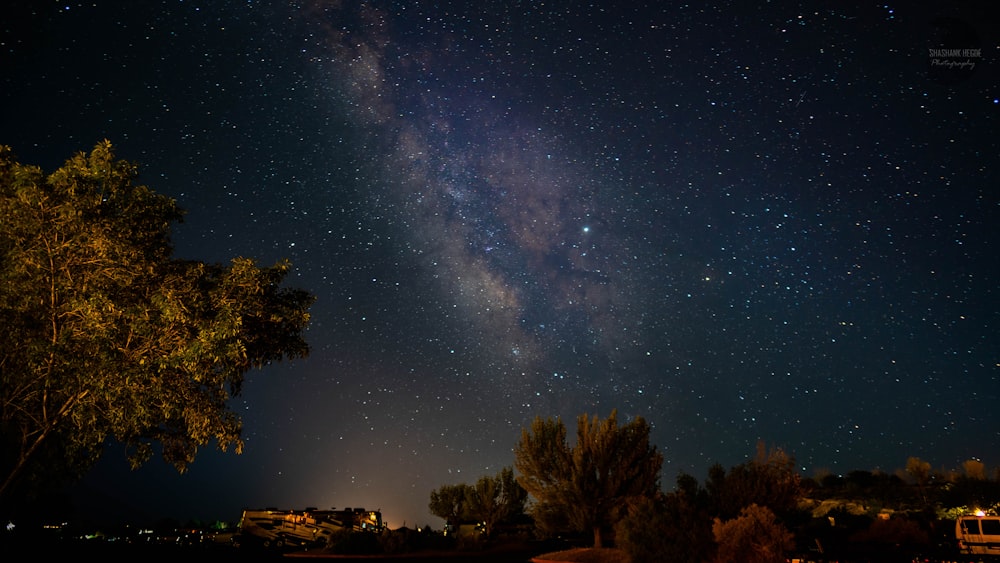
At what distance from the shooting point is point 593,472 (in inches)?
984

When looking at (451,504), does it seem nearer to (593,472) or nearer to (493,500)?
(493,500)

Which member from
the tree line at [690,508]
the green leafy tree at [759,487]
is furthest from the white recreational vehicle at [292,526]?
the green leafy tree at [759,487]

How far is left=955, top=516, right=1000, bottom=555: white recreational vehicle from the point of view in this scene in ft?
61.3

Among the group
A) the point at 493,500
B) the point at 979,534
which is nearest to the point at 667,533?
the point at 979,534

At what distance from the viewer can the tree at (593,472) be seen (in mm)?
24219

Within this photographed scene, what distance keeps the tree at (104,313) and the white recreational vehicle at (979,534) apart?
71.9 ft

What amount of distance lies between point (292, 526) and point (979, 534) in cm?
3662

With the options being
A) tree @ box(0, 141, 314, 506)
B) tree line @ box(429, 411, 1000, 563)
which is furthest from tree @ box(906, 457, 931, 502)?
tree @ box(0, 141, 314, 506)

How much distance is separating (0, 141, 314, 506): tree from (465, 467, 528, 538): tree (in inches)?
1346

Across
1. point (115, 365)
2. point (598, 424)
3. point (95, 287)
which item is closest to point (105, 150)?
point (95, 287)

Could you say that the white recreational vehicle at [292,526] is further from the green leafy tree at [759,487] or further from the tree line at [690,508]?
the green leafy tree at [759,487]

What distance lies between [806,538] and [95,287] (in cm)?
2137

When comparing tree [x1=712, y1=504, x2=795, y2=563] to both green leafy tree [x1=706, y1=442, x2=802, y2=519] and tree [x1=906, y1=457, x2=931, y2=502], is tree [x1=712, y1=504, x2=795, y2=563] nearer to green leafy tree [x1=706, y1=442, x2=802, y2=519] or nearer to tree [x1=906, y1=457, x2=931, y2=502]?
green leafy tree [x1=706, y1=442, x2=802, y2=519]

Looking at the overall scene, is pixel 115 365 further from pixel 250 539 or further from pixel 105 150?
pixel 250 539
